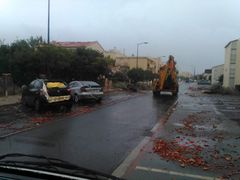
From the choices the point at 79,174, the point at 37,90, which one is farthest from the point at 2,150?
the point at 37,90

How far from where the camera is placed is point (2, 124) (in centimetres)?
1415

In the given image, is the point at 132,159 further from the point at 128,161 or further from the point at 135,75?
the point at 135,75

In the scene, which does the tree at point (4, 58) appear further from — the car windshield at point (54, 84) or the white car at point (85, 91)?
the car windshield at point (54, 84)

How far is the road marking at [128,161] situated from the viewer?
748cm

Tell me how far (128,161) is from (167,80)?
30568 mm

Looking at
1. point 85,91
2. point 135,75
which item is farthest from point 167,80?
point 135,75

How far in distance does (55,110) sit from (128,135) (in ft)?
27.0

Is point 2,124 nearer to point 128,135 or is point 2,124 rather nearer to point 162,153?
point 128,135

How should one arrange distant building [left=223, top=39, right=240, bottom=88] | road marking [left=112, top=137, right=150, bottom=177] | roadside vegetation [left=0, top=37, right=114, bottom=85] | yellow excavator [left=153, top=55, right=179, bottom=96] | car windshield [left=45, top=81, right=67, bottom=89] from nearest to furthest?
1. road marking [left=112, top=137, right=150, bottom=177]
2. car windshield [left=45, top=81, right=67, bottom=89]
3. roadside vegetation [left=0, top=37, right=114, bottom=85]
4. yellow excavator [left=153, top=55, right=179, bottom=96]
5. distant building [left=223, top=39, right=240, bottom=88]

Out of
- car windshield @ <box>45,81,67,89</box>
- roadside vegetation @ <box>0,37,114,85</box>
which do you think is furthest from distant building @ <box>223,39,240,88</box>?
car windshield @ <box>45,81,67,89</box>

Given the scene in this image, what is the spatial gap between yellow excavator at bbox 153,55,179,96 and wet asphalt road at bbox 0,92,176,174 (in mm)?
22382

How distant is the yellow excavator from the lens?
38.3 m

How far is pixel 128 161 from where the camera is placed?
8.48 m

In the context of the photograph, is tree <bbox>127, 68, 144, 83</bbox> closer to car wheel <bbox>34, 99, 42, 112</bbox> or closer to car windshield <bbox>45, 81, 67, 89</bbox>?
car windshield <bbox>45, 81, 67, 89</bbox>
